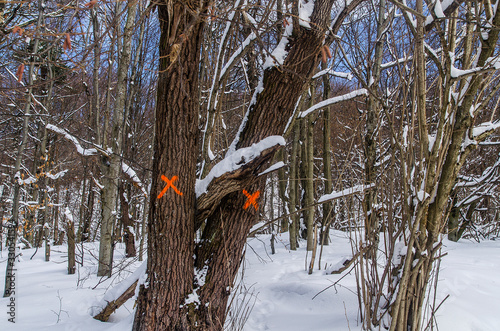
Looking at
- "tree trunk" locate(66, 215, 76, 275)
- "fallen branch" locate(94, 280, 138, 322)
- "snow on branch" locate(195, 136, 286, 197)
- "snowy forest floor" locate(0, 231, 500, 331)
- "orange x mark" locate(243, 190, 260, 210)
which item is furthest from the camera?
"tree trunk" locate(66, 215, 76, 275)

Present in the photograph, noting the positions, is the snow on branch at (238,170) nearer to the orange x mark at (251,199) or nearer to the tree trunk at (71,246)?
the orange x mark at (251,199)

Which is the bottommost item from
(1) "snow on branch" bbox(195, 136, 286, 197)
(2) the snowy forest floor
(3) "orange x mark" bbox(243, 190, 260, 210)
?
(2) the snowy forest floor

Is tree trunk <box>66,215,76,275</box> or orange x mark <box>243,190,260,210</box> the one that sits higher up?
orange x mark <box>243,190,260,210</box>

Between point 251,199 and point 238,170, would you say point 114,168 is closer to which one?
point 251,199

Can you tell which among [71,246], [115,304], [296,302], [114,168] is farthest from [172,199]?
[71,246]

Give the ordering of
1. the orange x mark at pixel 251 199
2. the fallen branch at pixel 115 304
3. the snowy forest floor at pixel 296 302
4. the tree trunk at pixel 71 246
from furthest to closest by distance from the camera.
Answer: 1. the tree trunk at pixel 71 246
2. the fallen branch at pixel 115 304
3. the snowy forest floor at pixel 296 302
4. the orange x mark at pixel 251 199

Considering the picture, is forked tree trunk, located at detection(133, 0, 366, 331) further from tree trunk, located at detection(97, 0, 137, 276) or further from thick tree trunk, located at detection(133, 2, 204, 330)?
tree trunk, located at detection(97, 0, 137, 276)

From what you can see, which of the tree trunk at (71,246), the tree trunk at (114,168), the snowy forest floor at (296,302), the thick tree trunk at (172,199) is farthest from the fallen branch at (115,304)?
the tree trunk at (71,246)

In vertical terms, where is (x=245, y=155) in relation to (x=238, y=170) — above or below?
above

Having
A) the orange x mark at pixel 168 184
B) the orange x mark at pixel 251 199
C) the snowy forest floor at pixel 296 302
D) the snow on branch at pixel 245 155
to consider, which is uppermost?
the snow on branch at pixel 245 155

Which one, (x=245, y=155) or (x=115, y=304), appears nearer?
(x=245, y=155)

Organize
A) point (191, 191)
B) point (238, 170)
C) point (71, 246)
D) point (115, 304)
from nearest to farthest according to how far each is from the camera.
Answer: point (238, 170) → point (191, 191) → point (115, 304) → point (71, 246)

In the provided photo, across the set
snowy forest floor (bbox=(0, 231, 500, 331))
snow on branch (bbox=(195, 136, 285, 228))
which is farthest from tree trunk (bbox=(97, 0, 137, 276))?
snow on branch (bbox=(195, 136, 285, 228))

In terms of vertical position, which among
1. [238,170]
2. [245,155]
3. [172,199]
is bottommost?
[172,199]
